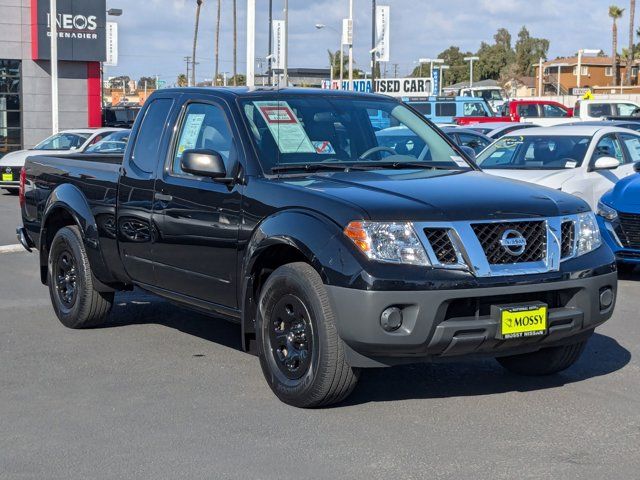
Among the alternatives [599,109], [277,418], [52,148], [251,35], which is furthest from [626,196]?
[599,109]

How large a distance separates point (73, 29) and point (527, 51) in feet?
326

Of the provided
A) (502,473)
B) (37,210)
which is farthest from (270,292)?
(37,210)

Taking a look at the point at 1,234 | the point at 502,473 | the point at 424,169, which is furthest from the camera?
the point at 1,234

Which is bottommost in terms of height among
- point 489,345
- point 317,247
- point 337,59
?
point 489,345

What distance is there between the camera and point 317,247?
18.7ft

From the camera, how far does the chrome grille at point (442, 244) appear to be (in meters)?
5.60

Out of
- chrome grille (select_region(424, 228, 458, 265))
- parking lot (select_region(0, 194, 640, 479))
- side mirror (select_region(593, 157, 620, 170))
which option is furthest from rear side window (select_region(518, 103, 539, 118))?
chrome grille (select_region(424, 228, 458, 265))

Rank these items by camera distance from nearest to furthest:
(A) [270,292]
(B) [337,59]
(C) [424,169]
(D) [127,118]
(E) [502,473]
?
(E) [502,473], (A) [270,292], (C) [424,169], (D) [127,118], (B) [337,59]

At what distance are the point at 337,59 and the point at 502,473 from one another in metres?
92.8

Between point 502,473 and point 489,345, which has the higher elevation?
point 489,345

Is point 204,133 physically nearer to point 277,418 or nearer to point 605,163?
point 277,418

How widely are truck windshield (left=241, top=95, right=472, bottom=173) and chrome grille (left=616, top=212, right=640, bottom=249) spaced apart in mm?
4044

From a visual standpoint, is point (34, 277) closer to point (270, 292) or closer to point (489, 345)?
point (270, 292)

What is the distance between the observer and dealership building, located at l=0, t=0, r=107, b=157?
35500mm
